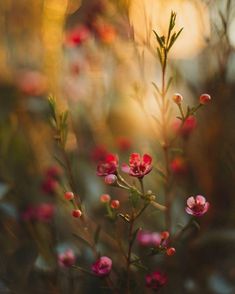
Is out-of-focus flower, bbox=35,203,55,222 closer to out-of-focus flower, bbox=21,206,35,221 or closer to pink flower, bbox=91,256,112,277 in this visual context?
out-of-focus flower, bbox=21,206,35,221

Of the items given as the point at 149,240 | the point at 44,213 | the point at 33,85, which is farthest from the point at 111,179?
the point at 33,85

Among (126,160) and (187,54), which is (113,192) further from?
(187,54)

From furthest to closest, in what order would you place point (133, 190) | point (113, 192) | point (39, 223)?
point (113, 192)
point (39, 223)
point (133, 190)

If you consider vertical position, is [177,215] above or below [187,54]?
below

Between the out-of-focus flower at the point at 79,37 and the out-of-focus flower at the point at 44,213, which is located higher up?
the out-of-focus flower at the point at 79,37

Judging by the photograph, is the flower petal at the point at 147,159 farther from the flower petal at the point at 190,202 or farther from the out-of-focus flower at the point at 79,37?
the out-of-focus flower at the point at 79,37

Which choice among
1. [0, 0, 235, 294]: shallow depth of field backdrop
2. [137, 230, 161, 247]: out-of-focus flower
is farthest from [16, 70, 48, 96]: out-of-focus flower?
[137, 230, 161, 247]: out-of-focus flower

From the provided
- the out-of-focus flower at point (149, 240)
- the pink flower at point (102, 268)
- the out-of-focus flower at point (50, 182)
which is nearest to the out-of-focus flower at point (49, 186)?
the out-of-focus flower at point (50, 182)

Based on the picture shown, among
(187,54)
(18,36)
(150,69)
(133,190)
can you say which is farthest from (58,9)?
(133,190)
